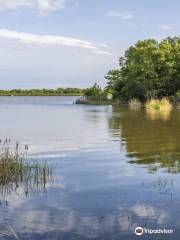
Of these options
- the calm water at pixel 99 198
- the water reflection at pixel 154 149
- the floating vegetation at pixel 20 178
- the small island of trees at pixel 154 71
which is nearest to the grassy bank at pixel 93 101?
the small island of trees at pixel 154 71

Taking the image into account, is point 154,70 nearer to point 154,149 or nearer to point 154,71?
point 154,71

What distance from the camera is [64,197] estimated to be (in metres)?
11.0

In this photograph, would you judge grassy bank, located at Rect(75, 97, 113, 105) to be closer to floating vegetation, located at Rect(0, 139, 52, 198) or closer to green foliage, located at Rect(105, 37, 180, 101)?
green foliage, located at Rect(105, 37, 180, 101)

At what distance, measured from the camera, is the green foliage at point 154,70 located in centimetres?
7138

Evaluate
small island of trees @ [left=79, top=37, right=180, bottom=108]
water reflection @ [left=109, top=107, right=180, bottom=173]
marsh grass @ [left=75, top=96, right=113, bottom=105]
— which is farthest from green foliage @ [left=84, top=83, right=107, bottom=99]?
water reflection @ [left=109, top=107, right=180, bottom=173]

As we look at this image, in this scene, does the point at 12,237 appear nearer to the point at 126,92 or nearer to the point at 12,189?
the point at 12,189

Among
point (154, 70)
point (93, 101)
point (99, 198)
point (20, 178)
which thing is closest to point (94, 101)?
point (93, 101)

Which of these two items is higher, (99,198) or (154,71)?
(154,71)

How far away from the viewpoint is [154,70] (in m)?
71.9

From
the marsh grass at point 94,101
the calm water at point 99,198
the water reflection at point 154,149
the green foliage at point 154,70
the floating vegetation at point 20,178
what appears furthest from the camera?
the marsh grass at point 94,101

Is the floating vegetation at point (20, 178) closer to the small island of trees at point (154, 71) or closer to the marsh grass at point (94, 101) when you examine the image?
the small island of trees at point (154, 71)

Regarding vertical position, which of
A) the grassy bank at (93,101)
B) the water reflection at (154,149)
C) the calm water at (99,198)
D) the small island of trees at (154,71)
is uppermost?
the small island of trees at (154,71)

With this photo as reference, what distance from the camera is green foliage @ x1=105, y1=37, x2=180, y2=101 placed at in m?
71.4

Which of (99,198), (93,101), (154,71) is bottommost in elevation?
(99,198)
